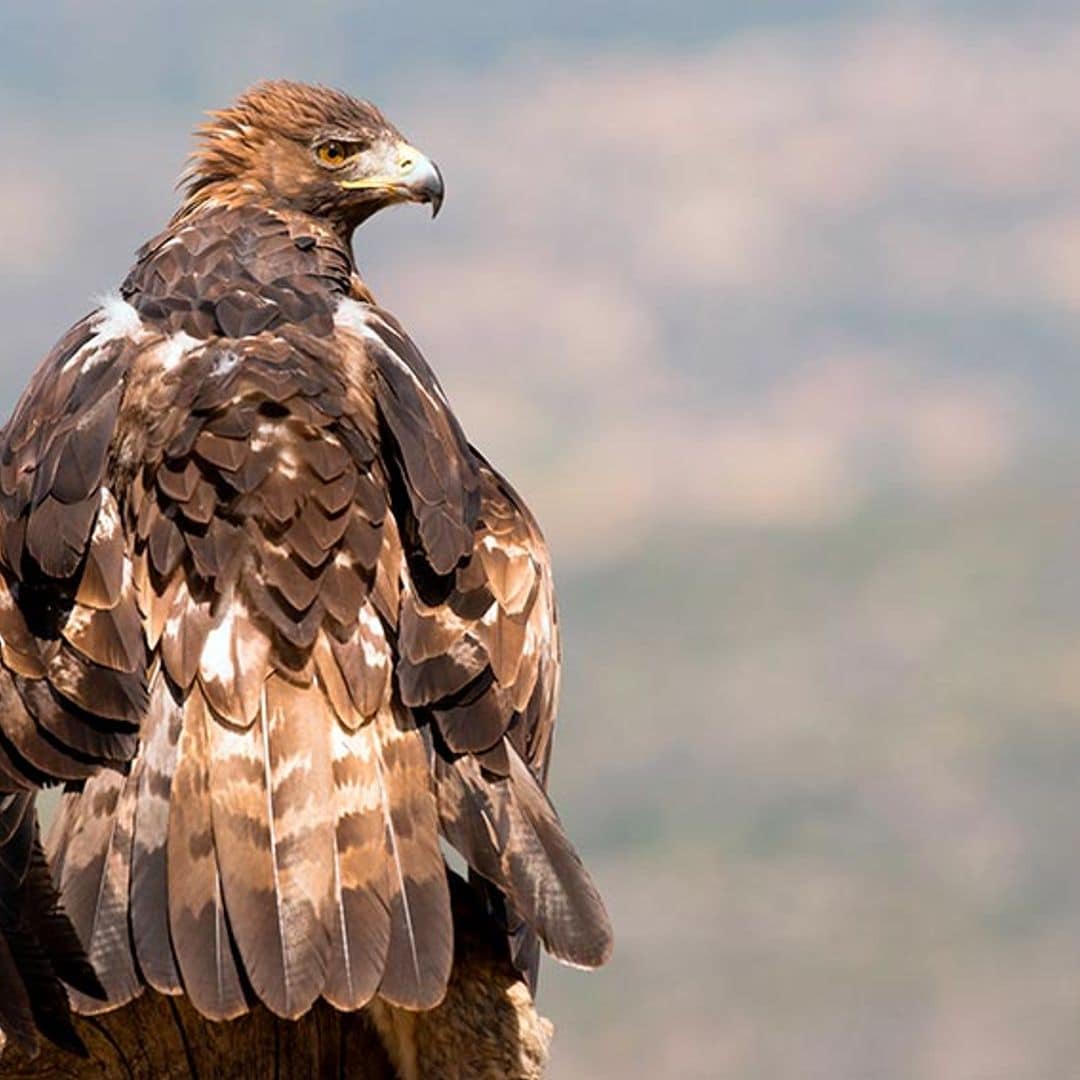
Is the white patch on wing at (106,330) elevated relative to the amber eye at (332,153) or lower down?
lower down

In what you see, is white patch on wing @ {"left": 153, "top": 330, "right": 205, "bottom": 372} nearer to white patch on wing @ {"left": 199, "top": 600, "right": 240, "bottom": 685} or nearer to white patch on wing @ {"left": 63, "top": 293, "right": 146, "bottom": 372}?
white patch on wing @ {"left": 63, "top": 293, "right": 146, "bottom": 372}

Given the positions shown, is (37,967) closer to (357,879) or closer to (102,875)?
(102,875)

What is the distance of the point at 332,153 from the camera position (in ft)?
43.7

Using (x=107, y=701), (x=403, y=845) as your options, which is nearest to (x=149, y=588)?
(x=107, y=701)

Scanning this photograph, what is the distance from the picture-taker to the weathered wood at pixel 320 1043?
918 centimetres

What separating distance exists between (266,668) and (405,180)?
4.24 metres

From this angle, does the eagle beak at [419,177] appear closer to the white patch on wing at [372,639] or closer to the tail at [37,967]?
the white patch on wing at [372,639]

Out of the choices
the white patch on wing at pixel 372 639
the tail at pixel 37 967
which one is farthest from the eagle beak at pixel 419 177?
the tail at pixel 37 967

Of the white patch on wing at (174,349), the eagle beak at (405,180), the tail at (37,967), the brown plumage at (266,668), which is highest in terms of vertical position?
the eagle beak at (405,180)

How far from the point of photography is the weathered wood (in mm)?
9180

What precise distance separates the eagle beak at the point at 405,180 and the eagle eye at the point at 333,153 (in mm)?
95

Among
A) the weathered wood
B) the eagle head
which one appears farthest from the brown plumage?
the eagle head

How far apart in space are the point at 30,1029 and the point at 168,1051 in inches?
20.4

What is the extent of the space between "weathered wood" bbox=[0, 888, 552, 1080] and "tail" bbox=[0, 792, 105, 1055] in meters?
0.24
